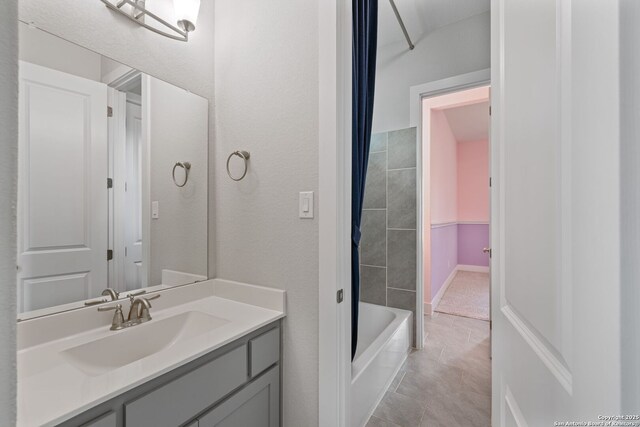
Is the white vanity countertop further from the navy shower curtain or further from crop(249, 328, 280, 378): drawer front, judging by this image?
the navy shower curtain

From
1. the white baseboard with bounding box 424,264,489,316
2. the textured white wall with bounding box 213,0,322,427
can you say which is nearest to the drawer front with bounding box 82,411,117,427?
the textured white wall with bounding box 213,0,322,427

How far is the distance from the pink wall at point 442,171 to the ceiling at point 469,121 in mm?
112

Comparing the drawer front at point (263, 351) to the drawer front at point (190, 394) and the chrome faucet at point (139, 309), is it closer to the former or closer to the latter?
the drawer front at point (190, 394)

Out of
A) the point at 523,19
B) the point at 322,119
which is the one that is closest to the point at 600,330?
the point at 523,19

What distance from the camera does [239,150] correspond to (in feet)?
4.74

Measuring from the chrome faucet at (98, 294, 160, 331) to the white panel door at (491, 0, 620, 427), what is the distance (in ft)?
4.33

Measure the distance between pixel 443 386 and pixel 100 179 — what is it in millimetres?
2377

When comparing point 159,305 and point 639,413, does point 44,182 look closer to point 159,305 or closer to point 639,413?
point 159,305

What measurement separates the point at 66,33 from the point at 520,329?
1735 millimetres

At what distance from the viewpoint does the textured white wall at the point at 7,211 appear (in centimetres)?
29

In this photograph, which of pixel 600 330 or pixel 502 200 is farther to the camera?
pixel 502 200

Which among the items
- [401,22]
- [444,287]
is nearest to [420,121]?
[401,22]

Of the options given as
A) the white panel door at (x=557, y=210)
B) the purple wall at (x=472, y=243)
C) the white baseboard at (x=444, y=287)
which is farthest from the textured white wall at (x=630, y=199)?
the purple wall at (x=472, y=243)

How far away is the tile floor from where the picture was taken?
159 centimetres
